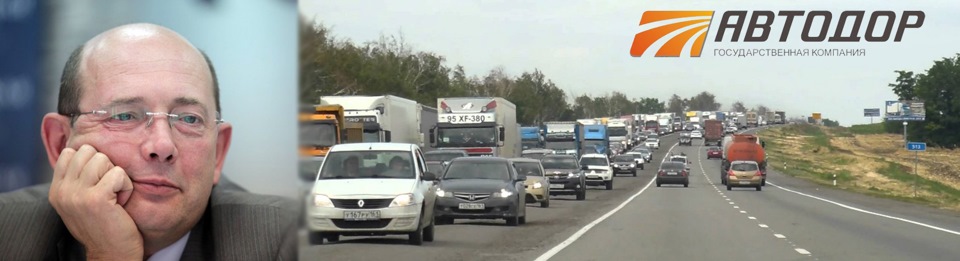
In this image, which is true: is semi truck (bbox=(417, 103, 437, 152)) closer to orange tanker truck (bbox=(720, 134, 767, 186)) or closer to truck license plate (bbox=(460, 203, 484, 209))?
truck license plate (bbox=(460, 203, 484, 209))

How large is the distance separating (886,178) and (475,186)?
67.2 metres

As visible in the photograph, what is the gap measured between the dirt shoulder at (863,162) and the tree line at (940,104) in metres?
1.56

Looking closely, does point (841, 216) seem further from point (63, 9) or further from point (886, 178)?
point (886, 178)

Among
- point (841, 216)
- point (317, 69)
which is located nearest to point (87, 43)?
point (317, 69)

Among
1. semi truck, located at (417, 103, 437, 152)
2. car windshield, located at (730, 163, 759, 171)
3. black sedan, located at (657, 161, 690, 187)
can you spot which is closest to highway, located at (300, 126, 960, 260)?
semi truck, located at (417, 103, 437, 152)

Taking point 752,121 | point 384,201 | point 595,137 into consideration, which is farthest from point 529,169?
point 752,121

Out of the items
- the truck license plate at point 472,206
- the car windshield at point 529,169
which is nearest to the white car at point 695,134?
the car windshield at point 529,169

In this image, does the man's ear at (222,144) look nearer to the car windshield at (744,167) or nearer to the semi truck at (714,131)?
the car windshield at (744,167)

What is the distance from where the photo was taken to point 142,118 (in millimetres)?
1633

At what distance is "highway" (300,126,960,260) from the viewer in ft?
64.7

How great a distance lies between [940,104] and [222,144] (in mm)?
94525

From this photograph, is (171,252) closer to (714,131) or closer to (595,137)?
(595,137)

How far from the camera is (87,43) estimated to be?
1633 mm

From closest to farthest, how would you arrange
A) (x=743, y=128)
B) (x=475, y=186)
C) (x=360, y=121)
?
(x=475, y=186) → (x=360, y=121) → (x=743, y=128)
